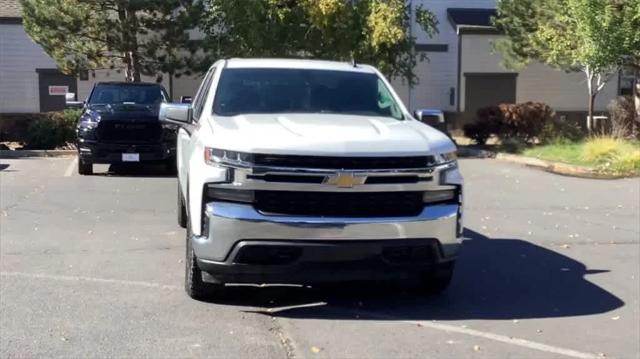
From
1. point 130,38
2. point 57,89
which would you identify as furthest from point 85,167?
point 57,89

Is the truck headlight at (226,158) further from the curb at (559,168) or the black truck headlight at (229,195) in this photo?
the curb at (559,168)

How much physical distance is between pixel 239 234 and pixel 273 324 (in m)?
0.72

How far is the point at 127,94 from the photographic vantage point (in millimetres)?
16375

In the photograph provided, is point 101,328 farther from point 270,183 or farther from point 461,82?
point 461,82

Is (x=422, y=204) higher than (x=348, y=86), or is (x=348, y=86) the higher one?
(x=348, y=86)

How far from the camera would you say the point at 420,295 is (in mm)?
6891

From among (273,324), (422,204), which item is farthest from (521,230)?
(273,324)

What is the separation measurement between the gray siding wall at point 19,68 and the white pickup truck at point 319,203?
23297 mm

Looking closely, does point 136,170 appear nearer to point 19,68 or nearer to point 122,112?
point 122,112

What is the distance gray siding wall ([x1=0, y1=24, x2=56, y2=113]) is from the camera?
90.9 feet

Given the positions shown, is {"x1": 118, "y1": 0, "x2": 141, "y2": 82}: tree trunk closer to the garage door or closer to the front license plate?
the front license plate

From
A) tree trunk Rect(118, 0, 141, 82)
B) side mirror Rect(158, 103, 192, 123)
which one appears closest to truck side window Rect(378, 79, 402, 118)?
side mirror Rect(158, 103, 192, 123)

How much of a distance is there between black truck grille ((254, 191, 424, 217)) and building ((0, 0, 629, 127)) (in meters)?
22.6

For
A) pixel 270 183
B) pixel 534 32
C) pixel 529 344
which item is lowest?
pixel 529 344
